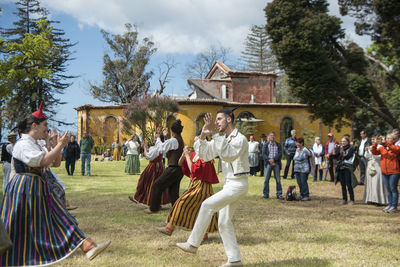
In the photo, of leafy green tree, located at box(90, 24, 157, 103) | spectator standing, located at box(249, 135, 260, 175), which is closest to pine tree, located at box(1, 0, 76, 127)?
leafy green tree, located at box(90, 24, 157, 103)

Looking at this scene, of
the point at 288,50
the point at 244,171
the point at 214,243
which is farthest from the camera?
the point at 288,50

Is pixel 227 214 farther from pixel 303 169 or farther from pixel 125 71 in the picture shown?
pixel 125 71

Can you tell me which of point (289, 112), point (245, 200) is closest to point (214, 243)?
point (245, 200)

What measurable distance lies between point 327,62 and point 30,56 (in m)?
11.9

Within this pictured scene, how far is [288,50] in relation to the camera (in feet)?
51.2

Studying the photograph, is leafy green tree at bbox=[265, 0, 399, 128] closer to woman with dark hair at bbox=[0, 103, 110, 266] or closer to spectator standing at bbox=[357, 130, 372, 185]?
spectator standing at bbox=[357, 130, 372, 185]

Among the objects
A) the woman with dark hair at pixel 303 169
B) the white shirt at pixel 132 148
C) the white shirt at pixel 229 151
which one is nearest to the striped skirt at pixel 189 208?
the white shirt at pixel 229 151

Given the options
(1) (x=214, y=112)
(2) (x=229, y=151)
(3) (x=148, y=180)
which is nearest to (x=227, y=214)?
(2) (x=229, y=151)

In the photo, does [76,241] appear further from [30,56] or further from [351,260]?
[30,56]

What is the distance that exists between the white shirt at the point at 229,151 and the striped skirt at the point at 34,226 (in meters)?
1.68

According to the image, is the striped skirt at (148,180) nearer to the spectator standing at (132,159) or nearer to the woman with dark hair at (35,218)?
the woman with dark hair at (35,218)

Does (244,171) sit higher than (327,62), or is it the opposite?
(327,62)

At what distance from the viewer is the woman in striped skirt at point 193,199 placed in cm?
552

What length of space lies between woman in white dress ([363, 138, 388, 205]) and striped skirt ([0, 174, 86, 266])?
8.01m
